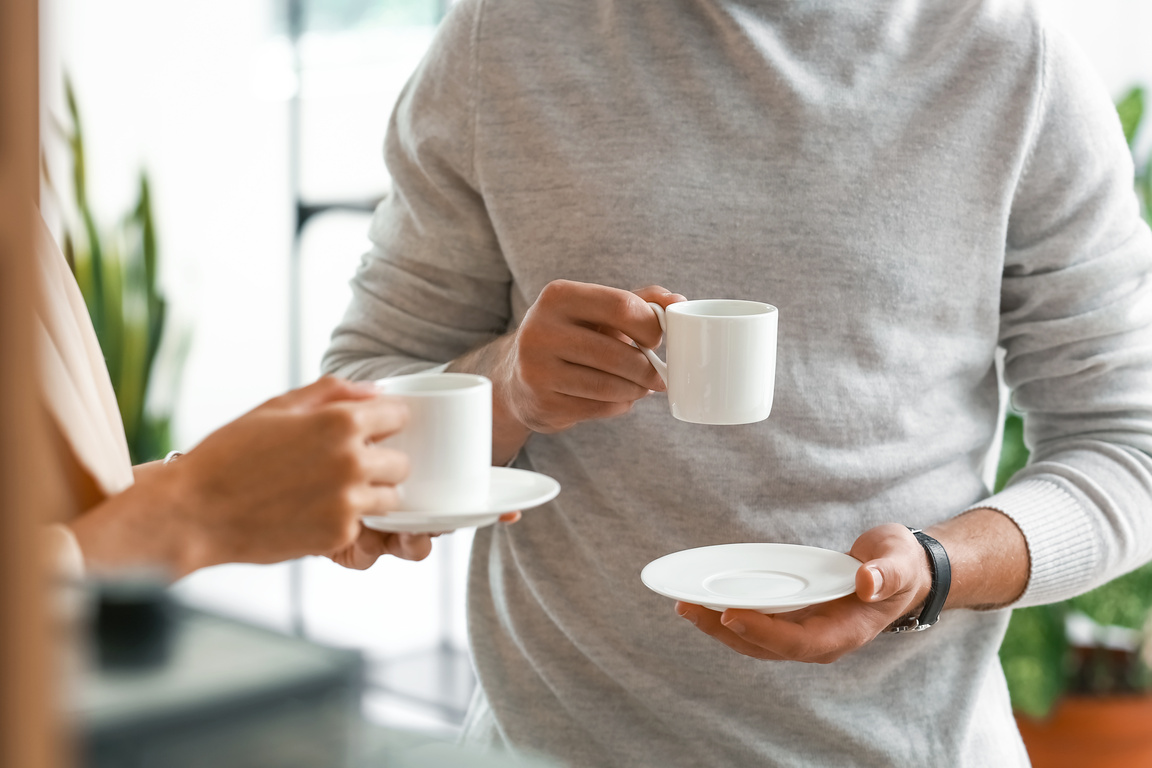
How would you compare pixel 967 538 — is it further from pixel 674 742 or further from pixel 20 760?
pixel 20 760

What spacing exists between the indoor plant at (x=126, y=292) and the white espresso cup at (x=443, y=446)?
2.35 m

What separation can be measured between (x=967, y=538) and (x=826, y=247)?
1.13ft

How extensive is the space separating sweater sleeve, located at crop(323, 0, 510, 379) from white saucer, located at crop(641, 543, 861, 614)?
425mm

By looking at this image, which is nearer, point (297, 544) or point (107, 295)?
point (297, 544)

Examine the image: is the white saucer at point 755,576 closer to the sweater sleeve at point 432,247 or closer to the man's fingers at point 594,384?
the man's fingers at point 594,384

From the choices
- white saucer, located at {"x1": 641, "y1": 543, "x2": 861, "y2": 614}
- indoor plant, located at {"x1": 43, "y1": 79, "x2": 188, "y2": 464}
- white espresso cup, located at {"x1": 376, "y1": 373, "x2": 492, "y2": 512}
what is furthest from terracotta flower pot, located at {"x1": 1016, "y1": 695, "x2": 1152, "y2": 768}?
indoor plant, located at {"x1": 43, "y1": 79, "x2": 188, "y2": 464}

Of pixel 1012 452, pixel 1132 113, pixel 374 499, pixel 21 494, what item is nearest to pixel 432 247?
pixel 374 499

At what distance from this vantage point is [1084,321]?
47.1 inches

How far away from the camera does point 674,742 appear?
3.83 ft

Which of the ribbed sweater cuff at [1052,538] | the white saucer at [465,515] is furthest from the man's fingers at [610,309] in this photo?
the ribbed sweater cuff at [1052,538]

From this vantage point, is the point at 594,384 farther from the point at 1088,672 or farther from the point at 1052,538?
the point at 1088,672

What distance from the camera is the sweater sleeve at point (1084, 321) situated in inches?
46.3

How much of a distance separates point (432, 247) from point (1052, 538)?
770 millimetres

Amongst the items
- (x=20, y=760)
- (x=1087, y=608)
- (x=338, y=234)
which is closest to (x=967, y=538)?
(x=20, y=760)
